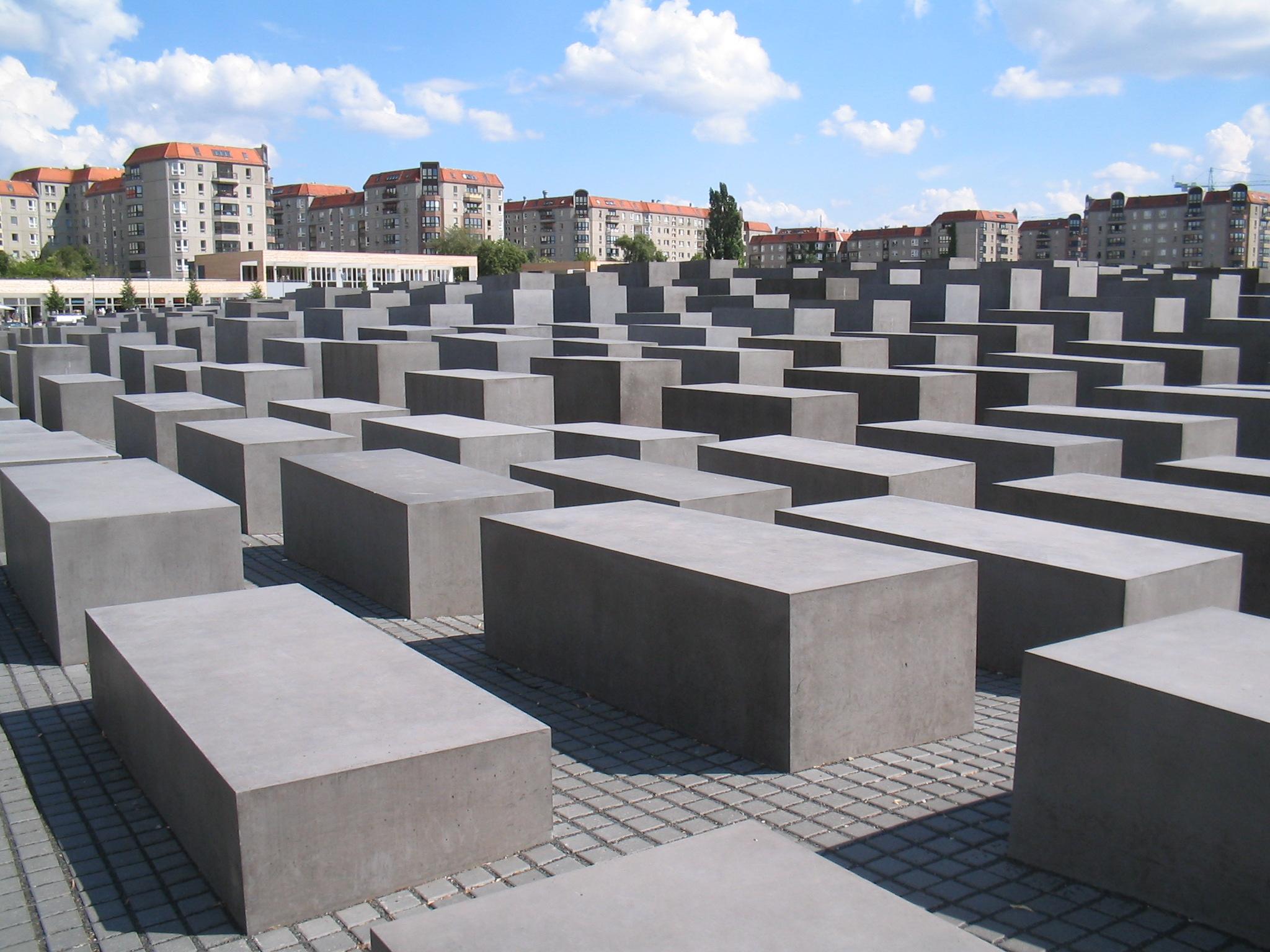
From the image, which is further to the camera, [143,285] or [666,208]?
[666,208]

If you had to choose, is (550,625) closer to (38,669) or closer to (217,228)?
(38,669)

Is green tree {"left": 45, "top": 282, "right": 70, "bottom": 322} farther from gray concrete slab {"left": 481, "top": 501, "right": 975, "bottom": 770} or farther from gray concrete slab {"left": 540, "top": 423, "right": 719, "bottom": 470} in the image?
gray concrete slab {"left": 481, "top": 501, "right": 975, "bottom": 770}

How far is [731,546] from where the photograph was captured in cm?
647

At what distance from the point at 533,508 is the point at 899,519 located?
280 centimetres

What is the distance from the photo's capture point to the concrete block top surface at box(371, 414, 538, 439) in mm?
11320

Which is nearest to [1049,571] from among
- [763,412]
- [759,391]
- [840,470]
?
[840,470]

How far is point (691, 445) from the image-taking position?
37.0ft

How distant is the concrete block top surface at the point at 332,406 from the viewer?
13.3 metres

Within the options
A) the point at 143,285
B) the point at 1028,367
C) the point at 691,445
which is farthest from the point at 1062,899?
the point at 143,285

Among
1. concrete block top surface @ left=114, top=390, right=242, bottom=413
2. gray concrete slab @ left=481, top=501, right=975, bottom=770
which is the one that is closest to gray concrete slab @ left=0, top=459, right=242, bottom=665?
gray concrete slab @ left=481, top=501, right=975, bottom=770

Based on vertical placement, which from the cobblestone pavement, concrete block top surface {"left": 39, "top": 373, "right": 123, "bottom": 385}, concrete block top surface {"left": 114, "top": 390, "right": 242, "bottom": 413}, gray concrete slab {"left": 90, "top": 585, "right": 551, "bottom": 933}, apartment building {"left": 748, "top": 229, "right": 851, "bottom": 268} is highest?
apartment building {"left": 748, "top": 229, "right": 851, "bottom": 268}

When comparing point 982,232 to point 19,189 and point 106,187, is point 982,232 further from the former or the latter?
point 19,189

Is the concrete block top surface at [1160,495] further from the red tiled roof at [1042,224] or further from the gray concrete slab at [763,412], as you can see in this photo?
the red tiled roof at [1042,224]

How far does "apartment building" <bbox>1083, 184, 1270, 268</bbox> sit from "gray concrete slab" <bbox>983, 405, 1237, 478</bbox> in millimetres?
134643
